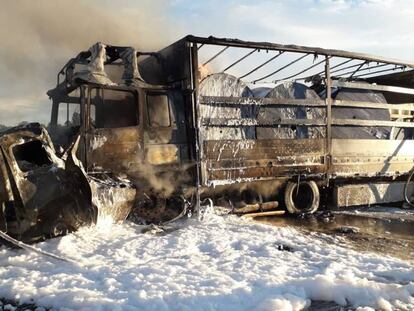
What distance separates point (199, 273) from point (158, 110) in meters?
3.43

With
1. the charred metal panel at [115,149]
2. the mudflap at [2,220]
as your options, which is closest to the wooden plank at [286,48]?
the charred metal panel at [115,149]

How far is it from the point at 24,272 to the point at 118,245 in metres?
1.28

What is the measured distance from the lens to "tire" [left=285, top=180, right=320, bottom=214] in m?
8.59

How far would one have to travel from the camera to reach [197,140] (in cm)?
723

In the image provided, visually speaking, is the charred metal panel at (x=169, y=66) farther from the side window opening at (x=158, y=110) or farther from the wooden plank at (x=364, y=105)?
the wooden plank at (x=364, y=105)

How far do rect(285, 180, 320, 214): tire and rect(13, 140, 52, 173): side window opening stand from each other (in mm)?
4762

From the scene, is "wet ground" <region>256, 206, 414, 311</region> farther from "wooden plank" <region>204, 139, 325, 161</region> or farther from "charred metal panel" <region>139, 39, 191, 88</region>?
"charred metal panel" <region>139, 39, 191, 88</region>

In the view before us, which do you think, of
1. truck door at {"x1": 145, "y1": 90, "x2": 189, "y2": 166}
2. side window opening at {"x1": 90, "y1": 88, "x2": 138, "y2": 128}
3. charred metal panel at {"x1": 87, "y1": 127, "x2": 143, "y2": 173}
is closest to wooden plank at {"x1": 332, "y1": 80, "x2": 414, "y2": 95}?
truck door at {"x1": 145, "y1": 90, "x2": 189, "y2": 166}

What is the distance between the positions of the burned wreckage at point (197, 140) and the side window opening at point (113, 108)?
17 millimetres

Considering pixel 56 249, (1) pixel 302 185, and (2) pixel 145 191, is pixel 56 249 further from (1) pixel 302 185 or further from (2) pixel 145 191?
(1) pixel 302 185

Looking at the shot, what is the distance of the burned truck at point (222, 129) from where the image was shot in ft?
22.3

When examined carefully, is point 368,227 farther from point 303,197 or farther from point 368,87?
point 368,87

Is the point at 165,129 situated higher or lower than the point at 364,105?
lower

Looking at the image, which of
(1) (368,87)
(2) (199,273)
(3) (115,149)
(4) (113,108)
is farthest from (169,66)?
Answer: (1) (368,87)
